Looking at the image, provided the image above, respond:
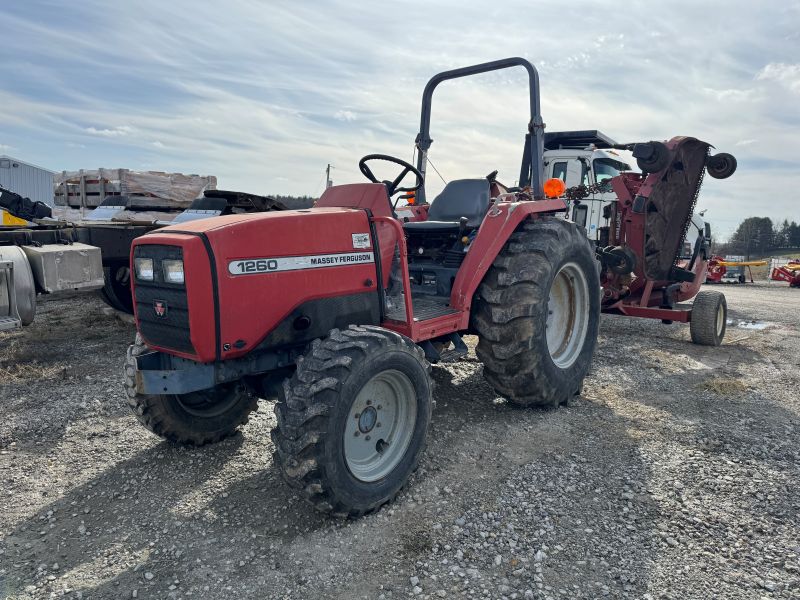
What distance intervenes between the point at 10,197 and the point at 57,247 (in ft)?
6.84

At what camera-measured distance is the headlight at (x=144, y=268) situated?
9.91ft

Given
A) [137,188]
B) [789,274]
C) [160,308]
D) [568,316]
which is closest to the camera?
[160,308]

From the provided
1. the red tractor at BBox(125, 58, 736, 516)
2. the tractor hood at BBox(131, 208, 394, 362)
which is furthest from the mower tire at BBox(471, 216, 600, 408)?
the tractor hood at BBox(131, 208, 394, 362)

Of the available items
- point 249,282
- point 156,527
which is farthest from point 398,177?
point 156,527

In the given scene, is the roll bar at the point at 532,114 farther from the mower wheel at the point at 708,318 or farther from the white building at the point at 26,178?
the white building at the point at 26,178

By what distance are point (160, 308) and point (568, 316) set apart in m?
3.22

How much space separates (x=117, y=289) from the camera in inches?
297

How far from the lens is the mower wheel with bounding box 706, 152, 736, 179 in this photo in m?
6.68

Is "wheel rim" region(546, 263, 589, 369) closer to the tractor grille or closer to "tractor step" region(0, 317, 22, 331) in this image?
the tractor grille

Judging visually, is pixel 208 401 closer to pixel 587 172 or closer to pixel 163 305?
pixel 163 305

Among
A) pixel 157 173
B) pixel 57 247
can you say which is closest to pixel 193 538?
pixel 57 247

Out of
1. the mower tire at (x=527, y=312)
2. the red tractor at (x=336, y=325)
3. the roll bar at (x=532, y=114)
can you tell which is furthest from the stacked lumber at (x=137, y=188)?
the mower tire at (x=527, y=312)

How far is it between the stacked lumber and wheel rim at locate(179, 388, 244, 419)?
641 centimetres

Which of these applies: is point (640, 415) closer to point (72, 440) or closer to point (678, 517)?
point (678, 517)
